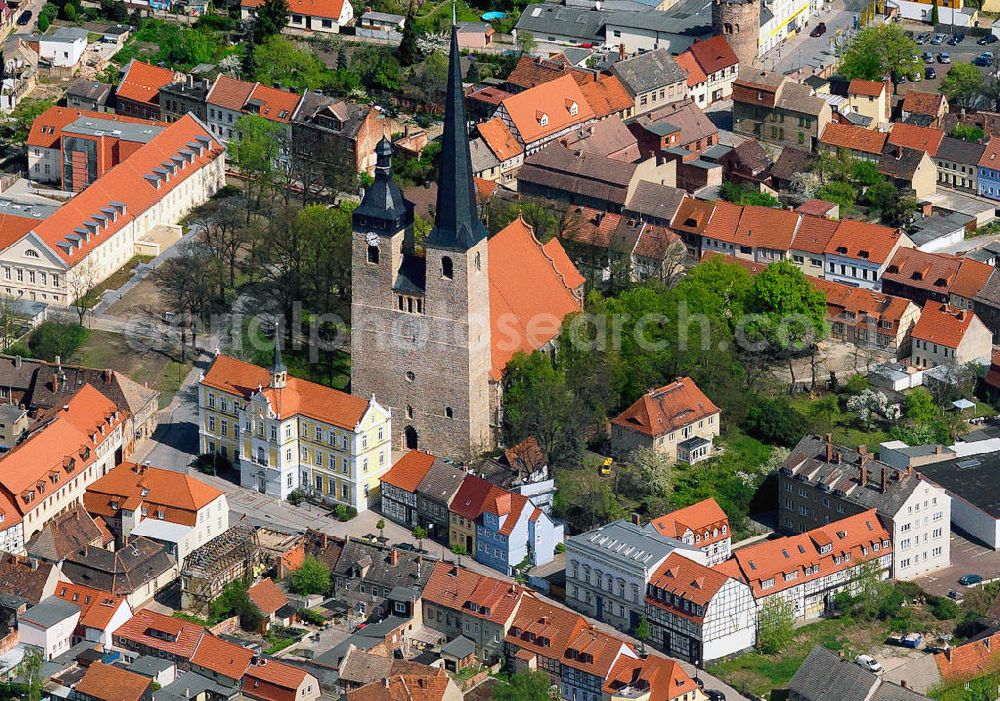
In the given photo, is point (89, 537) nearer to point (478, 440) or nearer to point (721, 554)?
point (478, 440)

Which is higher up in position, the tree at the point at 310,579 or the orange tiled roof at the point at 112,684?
the tree at the point at 310,579

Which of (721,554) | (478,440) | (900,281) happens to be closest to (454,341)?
(478,440)

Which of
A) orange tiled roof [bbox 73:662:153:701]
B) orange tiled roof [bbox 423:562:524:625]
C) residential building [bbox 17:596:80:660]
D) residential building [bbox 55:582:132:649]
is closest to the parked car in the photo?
orange tiled roof [bbox 423:562:524:625]

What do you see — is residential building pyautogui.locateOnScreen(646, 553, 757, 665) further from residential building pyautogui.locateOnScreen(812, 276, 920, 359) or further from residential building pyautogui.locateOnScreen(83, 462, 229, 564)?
residential building pyautogui.locateOnScreen(812, 276, 920, 359)

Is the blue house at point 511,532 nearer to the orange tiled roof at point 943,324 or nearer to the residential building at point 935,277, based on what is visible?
the orange tiled roof at point 943,324

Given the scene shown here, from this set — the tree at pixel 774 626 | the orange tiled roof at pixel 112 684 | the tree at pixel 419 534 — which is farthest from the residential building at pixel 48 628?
the tree at pixel 774 626

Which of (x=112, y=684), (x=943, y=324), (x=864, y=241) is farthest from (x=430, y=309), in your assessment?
(x=864, y=241)
